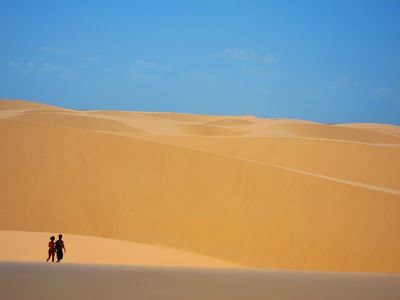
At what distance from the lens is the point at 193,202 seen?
→ 363 inches

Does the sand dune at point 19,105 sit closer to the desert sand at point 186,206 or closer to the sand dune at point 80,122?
the sand dune at point 80,122

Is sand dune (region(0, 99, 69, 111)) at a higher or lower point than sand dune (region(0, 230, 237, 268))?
higher

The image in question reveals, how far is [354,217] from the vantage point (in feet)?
25.1

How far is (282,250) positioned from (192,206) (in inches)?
94.1

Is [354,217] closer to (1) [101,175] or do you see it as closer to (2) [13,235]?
(1) [101,175]

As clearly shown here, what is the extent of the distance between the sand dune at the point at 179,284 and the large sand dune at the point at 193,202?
452 centimetres

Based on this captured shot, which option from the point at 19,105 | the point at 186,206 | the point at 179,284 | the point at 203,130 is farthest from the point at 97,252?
the point at 19,105

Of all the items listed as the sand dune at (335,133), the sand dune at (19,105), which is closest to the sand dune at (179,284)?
the sand dune at (335,133)

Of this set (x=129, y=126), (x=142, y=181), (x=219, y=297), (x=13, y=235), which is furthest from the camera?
(x=129, y=126)

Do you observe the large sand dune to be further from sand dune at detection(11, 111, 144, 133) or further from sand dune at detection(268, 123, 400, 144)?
sand dune at detection(268, 123, 400, 144)

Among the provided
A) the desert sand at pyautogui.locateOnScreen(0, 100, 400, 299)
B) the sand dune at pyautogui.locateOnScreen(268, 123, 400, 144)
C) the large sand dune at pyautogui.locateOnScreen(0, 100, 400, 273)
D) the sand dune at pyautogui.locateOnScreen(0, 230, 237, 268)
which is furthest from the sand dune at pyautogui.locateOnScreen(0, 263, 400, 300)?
the sand dune at pyautogui.locateOnScreen(268, 123, 400, 144)

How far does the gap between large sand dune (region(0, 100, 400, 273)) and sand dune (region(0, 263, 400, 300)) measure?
14.8ft

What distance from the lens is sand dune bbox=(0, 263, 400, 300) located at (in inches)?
99.8

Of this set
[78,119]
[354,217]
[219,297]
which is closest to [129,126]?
[78,119]
